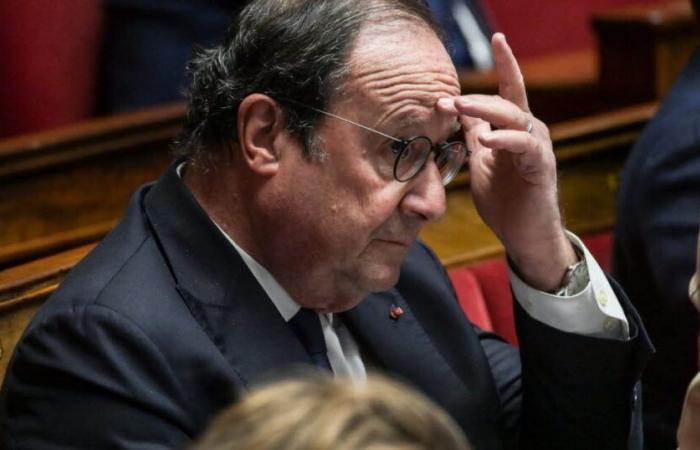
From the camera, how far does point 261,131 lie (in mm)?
1379

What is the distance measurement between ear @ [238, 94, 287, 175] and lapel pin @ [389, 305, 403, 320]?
266mm

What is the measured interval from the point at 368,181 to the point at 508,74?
0.22m

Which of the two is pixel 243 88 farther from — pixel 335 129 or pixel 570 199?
pixel 570 199

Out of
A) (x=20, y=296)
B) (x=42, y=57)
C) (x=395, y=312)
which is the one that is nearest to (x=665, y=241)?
(x=395, y=312)

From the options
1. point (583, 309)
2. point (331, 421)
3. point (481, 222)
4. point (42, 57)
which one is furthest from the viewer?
point (42, 57)

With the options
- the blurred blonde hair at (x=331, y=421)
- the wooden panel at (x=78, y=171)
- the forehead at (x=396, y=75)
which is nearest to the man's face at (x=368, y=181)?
the forehead at (x=396, y=75)

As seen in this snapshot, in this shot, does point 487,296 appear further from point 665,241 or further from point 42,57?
point 42,57

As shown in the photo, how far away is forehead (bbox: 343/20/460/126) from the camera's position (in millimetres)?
1357

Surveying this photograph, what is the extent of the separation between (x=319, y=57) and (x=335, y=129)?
8 centimetres

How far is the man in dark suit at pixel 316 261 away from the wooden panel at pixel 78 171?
0.75m

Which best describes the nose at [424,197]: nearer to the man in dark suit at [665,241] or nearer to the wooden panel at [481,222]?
the wooden panel at [481,222]

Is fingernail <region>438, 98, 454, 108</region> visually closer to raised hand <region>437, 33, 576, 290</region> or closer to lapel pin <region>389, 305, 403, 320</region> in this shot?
raised hand <region>437, 33, 576, 290</region>

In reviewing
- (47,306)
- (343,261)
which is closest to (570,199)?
(343,261)

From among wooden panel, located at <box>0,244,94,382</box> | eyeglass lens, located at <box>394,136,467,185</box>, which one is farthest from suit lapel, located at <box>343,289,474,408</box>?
wooden panel, located at <box>0,244,94,382</box>
